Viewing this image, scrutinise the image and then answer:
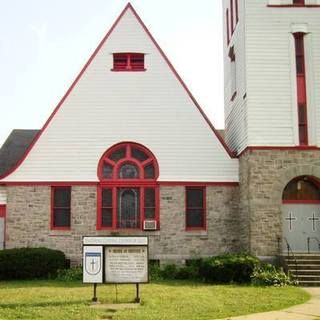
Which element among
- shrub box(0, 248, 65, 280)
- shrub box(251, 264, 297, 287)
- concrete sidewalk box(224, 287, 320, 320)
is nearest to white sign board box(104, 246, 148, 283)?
concrete sidewalk box(224, 287, 320, 320)

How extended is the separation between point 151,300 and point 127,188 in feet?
34.8

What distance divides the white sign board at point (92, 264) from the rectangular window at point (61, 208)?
9.59 m

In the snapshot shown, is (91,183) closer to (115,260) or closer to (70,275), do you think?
(70,275)

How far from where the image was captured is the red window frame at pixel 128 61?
2687 centimetres

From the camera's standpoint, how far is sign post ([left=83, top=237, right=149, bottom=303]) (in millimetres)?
16266

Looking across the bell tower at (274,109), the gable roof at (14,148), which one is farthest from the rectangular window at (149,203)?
the gable roof at (14,148)

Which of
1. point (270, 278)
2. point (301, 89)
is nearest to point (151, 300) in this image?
point (270, 278)

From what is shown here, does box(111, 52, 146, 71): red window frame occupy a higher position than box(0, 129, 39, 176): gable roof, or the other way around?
box(111, 52, 146, 71): red window frame

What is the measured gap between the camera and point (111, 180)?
2603 cm

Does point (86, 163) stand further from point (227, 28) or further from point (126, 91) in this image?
point (227, 28)

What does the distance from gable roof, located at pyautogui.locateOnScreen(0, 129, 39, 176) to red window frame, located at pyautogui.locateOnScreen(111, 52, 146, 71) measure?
25.6ft

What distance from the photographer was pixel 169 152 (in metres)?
26.2

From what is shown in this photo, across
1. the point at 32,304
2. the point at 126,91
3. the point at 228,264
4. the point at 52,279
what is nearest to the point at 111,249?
the point at 32,304

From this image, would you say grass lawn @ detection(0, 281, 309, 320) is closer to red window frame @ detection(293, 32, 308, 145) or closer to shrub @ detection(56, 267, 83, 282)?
shrub @ detection(56, 267, 83, 282)
